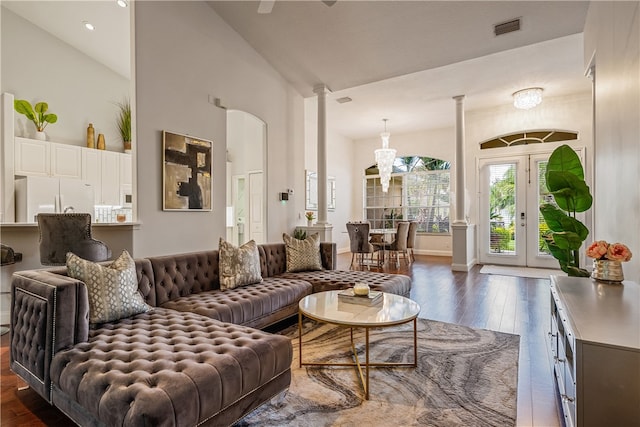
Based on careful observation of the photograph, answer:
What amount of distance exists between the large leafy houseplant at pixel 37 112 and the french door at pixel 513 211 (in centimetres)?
841

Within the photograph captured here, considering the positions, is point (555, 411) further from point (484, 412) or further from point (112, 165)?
point (112, 165)

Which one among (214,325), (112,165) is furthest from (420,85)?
(112,165)

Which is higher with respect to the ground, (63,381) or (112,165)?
(112,165)

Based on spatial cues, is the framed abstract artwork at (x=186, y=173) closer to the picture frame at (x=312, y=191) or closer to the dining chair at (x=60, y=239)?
the dining chair at (x=60, y=239)

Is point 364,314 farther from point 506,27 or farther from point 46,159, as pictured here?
point 46,159

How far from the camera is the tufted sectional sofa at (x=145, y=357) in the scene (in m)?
1.34

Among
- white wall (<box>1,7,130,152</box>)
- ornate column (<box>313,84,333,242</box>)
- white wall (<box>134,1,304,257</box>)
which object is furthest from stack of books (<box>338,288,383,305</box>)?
white wall (<box>1,7,130,152</box>)

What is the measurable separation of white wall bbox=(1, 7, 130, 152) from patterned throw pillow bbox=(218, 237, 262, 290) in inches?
187

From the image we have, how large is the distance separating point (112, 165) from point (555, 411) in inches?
287

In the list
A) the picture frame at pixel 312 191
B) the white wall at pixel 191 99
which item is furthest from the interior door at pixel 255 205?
the white wall at pixel 191 99

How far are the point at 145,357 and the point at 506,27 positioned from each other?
5.13 m

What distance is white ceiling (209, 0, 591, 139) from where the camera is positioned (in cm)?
403

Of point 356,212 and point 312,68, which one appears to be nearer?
point 312,68

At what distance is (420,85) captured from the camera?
601cm
